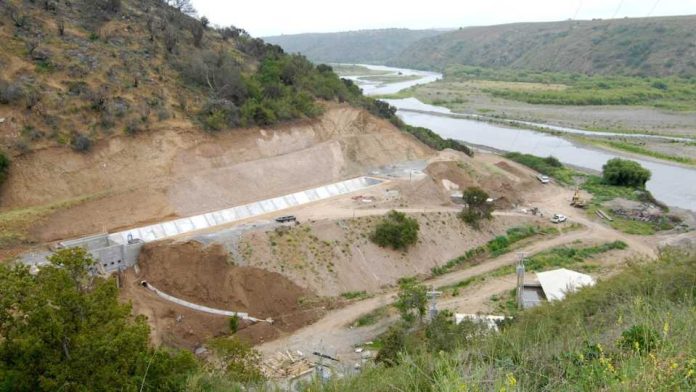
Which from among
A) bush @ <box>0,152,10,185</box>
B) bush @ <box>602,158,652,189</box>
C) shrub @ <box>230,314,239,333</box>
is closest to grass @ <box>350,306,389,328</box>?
shrub @ <box>230,314,239,333</box>

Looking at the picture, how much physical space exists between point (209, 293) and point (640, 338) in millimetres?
19720

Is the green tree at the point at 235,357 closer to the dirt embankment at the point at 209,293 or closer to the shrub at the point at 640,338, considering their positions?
the dirt embankment at the point at 209,293

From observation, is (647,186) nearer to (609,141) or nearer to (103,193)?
(609,141)

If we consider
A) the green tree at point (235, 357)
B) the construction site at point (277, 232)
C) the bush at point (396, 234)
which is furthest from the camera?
the bush at point (396, 234)

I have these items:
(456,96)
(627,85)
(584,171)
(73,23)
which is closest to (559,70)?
(627,85)

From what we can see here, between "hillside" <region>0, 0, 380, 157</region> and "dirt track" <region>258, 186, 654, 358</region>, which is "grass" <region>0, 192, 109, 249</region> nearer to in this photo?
"hillside" <region>0, 0, 380, 157</region>

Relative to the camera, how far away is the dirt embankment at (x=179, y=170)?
27.9 metres

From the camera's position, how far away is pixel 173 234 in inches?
1106

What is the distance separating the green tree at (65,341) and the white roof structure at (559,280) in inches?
735

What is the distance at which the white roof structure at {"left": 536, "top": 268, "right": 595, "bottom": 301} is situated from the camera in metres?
25.5

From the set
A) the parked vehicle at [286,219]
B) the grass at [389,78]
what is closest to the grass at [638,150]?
the parked vehicle at [286,219]

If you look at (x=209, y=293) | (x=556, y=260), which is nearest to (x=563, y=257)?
(x=556, y=260)

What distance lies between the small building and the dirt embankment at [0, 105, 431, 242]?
15.7 metres

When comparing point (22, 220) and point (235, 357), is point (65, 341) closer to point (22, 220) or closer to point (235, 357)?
point (235, 357)
